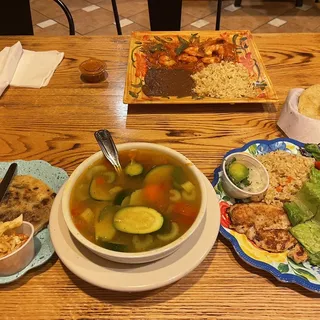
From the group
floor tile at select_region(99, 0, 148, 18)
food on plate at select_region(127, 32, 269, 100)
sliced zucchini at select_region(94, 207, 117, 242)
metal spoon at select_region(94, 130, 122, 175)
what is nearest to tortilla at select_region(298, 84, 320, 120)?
food on plate at select_region(127, 32, 269, 100)

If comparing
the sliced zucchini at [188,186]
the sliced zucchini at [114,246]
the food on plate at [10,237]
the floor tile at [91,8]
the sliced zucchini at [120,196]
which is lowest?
the floor tile at [91,8]

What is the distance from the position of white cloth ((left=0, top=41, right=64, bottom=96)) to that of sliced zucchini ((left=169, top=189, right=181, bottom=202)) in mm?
892

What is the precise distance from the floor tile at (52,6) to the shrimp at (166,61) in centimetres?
323

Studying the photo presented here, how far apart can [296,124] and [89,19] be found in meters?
3.67

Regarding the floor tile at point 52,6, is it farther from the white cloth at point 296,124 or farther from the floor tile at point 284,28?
the white cloth at point 296,124

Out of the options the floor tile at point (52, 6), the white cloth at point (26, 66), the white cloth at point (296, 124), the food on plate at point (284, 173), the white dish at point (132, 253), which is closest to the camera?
the white dish at point (132, 253)

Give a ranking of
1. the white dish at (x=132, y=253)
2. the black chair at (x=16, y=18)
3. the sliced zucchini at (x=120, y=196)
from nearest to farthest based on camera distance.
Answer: the white dish at (x=132, y=253) → the sliced zucchini at (x=120, y=196) → the black chair at (x=16, y=18)

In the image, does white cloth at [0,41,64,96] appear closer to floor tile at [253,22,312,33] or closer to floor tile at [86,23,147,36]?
floor tile at [86,23,147,36]

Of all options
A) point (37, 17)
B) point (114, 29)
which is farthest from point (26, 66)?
point (37, 17)

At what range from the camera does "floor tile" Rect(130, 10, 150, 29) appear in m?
4.16

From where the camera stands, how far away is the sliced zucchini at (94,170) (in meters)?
0.92

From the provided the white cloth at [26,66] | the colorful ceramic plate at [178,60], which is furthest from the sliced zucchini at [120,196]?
the white cloth at [26,66]

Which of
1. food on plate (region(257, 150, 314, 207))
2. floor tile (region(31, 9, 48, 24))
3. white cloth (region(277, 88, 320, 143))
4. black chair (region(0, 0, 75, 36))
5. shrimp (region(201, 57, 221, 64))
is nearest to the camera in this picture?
food on plate (region(257, 150, 314, 207))

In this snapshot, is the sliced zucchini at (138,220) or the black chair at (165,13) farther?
the black chair at (165,13)
